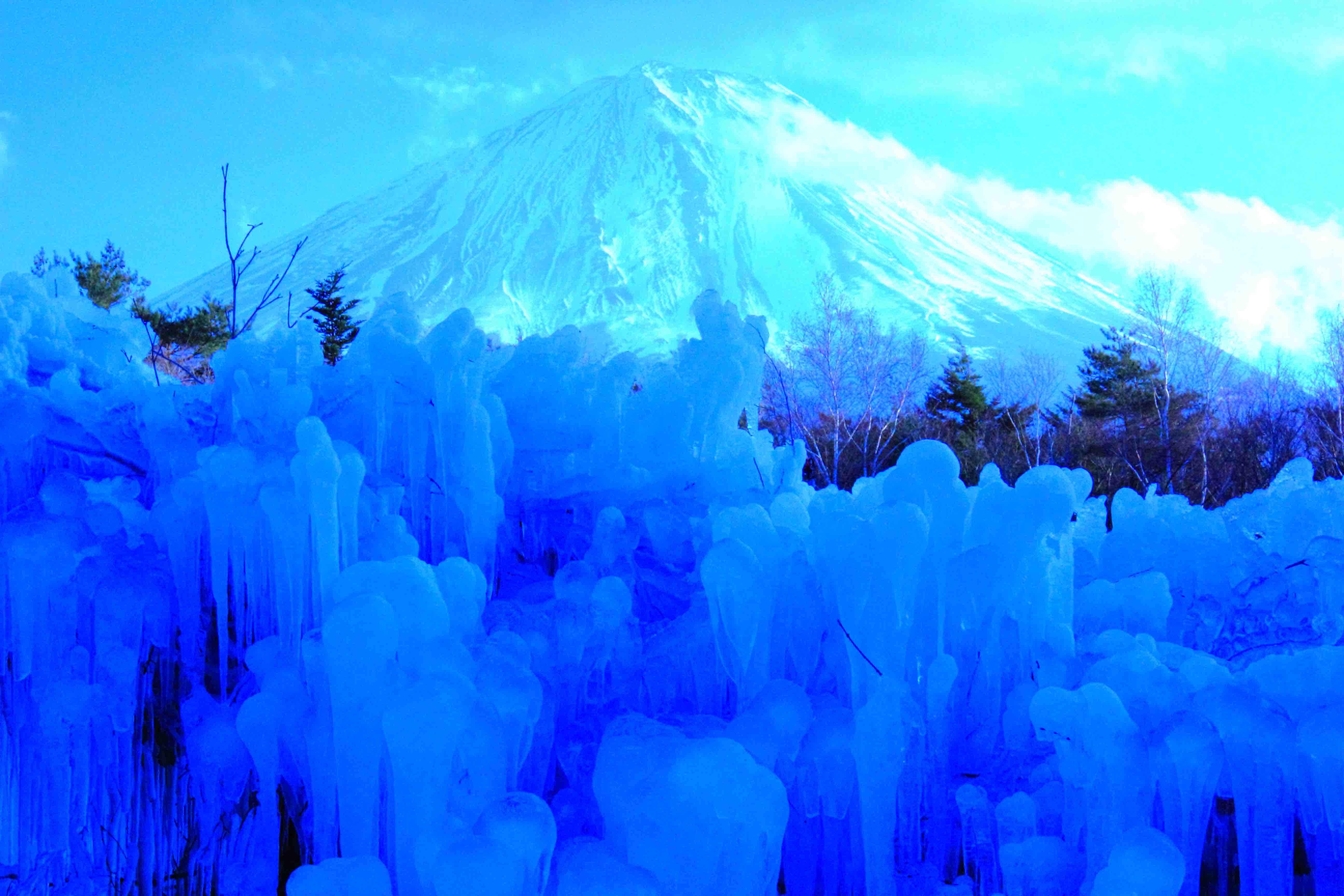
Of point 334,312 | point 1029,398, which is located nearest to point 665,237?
point 1029,398

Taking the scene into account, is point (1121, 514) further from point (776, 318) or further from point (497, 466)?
point (776, 318)

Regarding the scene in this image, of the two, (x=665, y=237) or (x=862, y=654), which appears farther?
(x=665, y=237)

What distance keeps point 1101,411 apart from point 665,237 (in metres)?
58.7

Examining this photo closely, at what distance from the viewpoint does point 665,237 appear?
77.6m

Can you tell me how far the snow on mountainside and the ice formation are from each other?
49187 millimetres

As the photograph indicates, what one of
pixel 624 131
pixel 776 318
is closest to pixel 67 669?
pixel 776 318

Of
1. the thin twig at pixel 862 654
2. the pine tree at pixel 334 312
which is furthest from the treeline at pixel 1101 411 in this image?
the thin twig at pixel 862 654

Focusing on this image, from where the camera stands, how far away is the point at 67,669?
2746mm

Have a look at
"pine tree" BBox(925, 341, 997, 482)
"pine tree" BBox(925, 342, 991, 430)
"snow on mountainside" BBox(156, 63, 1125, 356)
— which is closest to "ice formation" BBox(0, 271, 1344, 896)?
"pine tree" BBox(925, 341, 997, 482)

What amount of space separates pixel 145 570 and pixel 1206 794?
2.81m

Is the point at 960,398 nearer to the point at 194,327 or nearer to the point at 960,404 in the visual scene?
the point at 960,404

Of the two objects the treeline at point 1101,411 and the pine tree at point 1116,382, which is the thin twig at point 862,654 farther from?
the pine tree at point 1116,382

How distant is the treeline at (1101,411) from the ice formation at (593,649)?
1241 centimetres

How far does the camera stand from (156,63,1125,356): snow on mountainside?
66.1 metres
